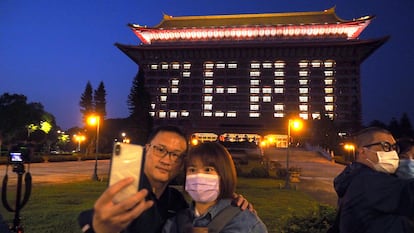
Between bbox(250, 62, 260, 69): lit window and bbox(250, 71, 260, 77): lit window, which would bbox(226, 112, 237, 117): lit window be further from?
bbox(250, 62, 260, 69): lit window

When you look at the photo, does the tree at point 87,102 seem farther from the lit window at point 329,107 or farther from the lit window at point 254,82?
the lit window at point 329,107

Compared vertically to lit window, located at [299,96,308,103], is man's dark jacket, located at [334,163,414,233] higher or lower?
lower

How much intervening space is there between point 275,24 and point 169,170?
277 ft

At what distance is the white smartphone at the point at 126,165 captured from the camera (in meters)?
1.24

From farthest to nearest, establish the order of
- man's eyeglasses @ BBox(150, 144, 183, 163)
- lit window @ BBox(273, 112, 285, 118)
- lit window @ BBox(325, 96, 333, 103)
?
lit window @ BBox(273, 112, 285, 118) < lit window @ BBox(325, 96, 333, 103) < man's eyeglasses @ BBox(150, 144, 183, 163)

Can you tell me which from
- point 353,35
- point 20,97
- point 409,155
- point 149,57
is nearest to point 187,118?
point 149,57

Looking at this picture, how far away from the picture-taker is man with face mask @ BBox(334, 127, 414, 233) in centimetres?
213

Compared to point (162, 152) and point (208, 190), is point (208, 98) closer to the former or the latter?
point (162, 152)

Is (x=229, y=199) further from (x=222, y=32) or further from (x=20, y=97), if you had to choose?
(x=222, y=32)

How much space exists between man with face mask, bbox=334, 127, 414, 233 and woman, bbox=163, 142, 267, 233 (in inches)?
30.2

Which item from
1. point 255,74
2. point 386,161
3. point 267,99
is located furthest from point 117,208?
point 255,74

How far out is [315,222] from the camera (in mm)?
5496

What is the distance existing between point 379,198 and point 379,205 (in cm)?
5

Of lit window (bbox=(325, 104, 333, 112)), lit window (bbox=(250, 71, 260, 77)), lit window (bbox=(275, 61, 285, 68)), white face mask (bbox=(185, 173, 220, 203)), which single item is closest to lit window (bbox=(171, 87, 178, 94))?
lit window (bbox=(250, 71, 260, 77))
